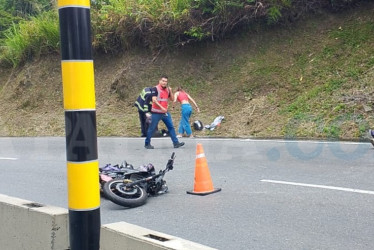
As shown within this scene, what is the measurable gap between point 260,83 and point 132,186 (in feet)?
37.3

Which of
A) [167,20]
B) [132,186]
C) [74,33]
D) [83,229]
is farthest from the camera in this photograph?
[167,20]

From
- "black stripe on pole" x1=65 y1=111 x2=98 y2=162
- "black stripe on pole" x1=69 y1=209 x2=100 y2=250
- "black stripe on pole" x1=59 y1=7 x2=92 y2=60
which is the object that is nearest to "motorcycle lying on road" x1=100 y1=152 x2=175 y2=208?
"black stripe on pole" x1=69 y1=209 x2=100 y2=250

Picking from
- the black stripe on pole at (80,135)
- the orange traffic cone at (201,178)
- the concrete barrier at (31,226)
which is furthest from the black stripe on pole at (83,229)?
the orange traffic cone at (201,178)

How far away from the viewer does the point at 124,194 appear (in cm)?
669

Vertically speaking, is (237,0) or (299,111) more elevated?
(237,0)

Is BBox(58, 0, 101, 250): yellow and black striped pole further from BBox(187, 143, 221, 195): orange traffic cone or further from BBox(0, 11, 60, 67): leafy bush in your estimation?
BBox(0, 11, 60, 67): leafy bush

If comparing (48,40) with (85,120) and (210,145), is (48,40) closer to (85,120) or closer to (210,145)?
(210,145)

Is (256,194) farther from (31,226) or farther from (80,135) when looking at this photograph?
(80,135)

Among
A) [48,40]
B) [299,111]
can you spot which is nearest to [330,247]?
[299,111]

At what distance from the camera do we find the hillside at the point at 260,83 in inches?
564

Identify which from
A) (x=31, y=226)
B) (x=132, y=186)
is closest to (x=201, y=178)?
(x=132, y=186)

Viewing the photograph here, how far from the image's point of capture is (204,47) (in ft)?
66.6

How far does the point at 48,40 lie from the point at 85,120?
80.0 feet

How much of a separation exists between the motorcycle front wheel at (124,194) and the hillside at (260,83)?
7473 mm
